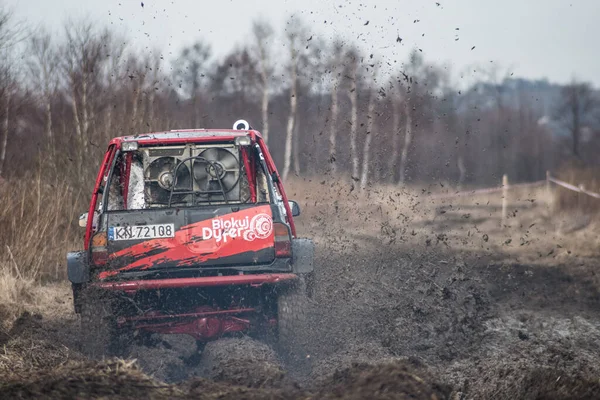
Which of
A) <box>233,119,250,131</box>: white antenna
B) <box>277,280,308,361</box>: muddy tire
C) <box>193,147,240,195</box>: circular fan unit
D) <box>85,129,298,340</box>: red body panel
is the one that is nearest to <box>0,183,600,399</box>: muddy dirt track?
<box>277,280,308,361</box>: muddy tire

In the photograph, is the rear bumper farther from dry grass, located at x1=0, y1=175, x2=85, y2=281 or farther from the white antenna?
dry grass, located at x1=0, y1=175, x2=85, y2=281

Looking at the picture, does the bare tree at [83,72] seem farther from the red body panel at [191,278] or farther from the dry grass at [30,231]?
the red body panel at [191,278]

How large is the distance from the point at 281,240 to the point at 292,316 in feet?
2.10

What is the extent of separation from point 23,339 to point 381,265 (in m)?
5.80

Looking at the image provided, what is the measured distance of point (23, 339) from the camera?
727 cm

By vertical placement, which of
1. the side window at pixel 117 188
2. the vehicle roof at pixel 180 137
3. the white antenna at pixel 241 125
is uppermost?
the white antenna at pixel 241 125

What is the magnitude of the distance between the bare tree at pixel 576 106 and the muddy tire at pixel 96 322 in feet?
147

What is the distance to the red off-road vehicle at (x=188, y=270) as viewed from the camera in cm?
713

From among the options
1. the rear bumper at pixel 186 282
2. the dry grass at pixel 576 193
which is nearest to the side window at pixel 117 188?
the rear bumper at pixel 186 282

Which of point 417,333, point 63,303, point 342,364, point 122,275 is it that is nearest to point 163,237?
point 122,275

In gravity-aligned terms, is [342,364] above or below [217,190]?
below

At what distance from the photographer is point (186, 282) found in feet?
22.9

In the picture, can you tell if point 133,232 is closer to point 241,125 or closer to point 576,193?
point 241,125

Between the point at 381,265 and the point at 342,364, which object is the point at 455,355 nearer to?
the point at 342,364
